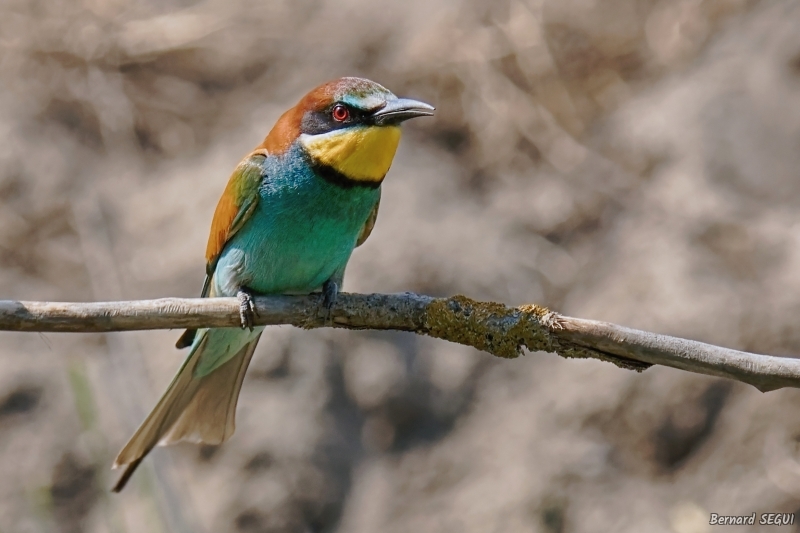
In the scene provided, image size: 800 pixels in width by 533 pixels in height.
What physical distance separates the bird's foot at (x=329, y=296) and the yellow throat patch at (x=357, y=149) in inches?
12.3

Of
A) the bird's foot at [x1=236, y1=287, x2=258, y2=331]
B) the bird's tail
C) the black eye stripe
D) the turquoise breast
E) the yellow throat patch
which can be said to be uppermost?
the black eye stripe

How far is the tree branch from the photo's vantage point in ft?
6.02

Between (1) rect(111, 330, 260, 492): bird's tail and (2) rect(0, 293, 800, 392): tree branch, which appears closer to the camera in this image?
(2) rect(0, 293, 800, 392): tree branch

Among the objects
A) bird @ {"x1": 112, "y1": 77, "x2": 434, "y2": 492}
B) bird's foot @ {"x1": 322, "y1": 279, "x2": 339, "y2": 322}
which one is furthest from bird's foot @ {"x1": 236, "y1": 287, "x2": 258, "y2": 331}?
bird's foot @ {"x1": 322, "y1": 279, "x2": 339, "y2": 322}

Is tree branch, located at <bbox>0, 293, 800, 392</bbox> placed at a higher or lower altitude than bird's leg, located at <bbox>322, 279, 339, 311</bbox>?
higher

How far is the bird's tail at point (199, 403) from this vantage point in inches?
106

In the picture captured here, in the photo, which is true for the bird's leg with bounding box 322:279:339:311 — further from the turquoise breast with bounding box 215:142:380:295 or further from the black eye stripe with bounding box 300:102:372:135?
the black eye stripe with bounding box 300:102:372:135

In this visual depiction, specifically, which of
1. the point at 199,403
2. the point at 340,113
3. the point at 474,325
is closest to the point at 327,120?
the point at 340,113

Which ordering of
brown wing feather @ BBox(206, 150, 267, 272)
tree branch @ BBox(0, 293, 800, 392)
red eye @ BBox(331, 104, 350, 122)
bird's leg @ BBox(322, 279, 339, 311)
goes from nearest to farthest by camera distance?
tree branch @ BBox(0, 293, 800, 392) → bird's leg @ BBox(322, 279, 339, 311) → red eye @ BBox(331, 104, 350, 122) → brown wing feather @ BBox(206, 150, 267, 272)

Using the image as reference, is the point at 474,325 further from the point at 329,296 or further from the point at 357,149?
the point at 357,149

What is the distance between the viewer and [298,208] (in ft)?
8.30

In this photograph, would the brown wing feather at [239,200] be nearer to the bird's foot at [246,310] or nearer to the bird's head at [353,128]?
the bird's head at [353,128]

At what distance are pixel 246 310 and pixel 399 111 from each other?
669mm

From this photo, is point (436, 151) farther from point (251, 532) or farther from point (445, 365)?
point (251, 532)
